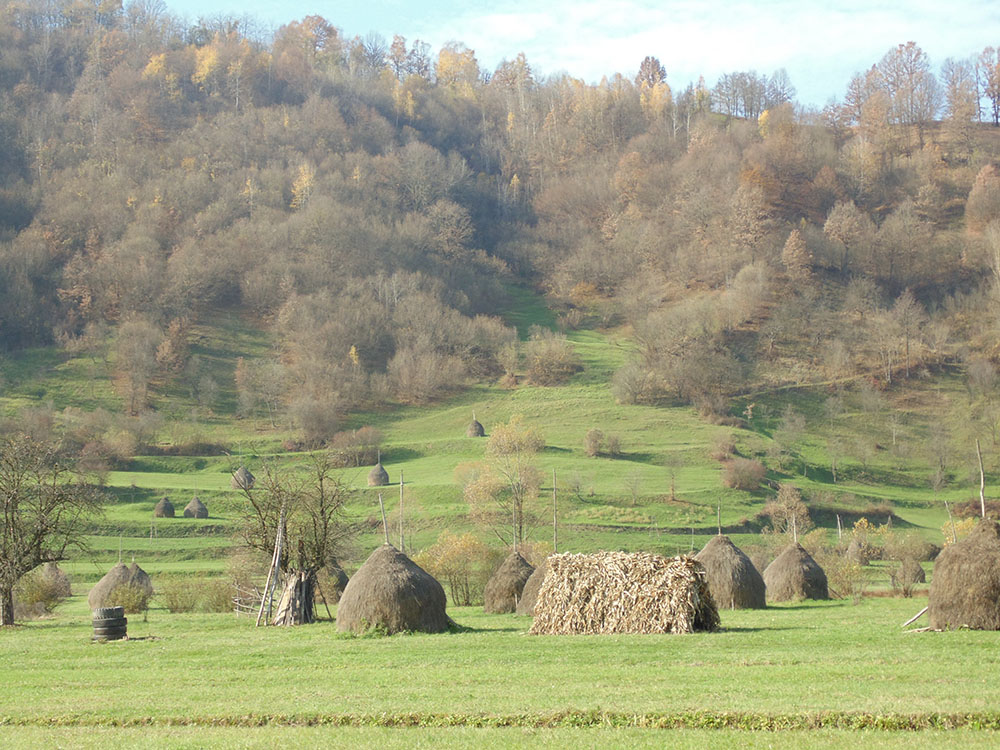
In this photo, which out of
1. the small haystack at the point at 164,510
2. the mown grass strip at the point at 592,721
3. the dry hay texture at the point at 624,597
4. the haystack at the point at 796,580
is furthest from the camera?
the small haystack at the point at 164,510

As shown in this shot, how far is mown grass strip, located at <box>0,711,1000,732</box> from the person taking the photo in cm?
1248

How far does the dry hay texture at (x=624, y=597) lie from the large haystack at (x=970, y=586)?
5314 millimetres

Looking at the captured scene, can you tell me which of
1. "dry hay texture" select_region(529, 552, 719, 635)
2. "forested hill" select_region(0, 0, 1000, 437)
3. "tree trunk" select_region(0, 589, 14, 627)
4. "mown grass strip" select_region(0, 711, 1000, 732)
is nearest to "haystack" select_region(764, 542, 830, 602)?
"dry hay texture" select_region(529, 552, 719, 635)

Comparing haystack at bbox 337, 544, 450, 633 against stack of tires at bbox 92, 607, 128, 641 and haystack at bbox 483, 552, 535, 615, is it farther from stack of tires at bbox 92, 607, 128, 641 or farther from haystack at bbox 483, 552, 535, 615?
haystack at bbox 483, 552, 535, 615

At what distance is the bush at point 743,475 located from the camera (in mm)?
72562

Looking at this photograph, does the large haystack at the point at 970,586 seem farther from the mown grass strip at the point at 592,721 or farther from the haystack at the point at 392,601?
the haystack at the point at 392,601

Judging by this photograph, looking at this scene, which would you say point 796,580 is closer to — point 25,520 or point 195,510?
point 25,520

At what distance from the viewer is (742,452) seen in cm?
8281

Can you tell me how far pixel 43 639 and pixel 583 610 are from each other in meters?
14.8

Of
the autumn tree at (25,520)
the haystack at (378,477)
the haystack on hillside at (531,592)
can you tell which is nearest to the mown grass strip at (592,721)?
the haystack on hillside at (531,592)

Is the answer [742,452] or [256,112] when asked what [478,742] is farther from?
[256,112]

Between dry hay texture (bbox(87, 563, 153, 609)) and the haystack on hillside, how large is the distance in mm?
17928

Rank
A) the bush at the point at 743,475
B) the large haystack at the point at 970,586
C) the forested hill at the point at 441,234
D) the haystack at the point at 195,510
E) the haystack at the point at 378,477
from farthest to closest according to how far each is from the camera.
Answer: the forested hill at the point at 441,234 < the haystack at the point at 378,477 < the bush at the point at 743,475 < the haystack at the point at 195,510 < the large haystack at the point at 970,586

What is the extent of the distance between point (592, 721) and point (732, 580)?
864 inches
